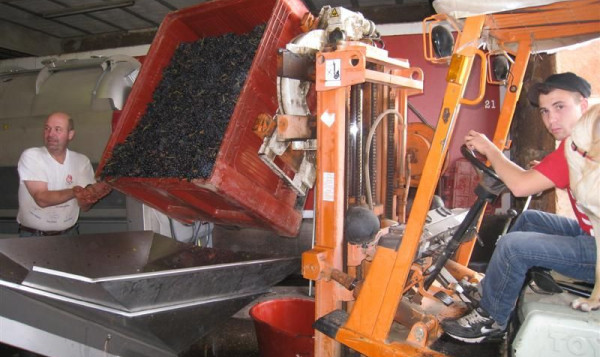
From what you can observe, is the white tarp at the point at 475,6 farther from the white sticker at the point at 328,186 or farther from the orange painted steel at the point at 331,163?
the white sticker at the point at 328,186

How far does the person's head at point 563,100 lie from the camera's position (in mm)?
2117

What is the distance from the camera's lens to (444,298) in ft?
8.27

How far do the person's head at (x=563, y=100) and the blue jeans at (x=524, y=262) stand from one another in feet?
1.79

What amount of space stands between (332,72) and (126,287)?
5.36 ft

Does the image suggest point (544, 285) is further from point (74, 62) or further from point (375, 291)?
point (74, 62)

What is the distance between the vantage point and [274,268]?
310 cm

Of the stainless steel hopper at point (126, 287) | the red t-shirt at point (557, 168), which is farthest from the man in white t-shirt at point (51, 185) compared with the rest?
the red t-shirt at point (557, 168)

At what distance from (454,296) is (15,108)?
538cm

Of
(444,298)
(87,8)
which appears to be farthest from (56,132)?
(87,8)

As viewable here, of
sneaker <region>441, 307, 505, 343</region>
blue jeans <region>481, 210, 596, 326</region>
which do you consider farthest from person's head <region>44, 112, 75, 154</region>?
blue jeans <region>481, 210, 596, 326</region>

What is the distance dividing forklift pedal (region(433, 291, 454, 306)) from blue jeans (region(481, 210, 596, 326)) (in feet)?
1.09

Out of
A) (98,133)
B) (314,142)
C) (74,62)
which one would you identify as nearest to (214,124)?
(314,142)

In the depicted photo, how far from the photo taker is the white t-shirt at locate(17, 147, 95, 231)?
359 centimetres

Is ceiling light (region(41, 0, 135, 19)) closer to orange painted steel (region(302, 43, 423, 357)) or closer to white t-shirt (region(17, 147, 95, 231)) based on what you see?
white t-shirt (region(17, 147, 95, 231))
